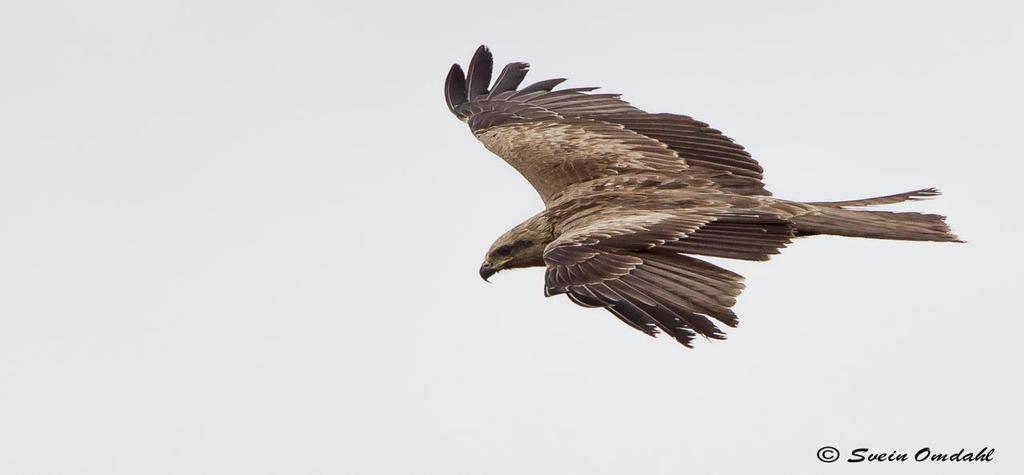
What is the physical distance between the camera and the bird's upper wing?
12.8 m

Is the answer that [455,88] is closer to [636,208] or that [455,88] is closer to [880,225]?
[636,208]

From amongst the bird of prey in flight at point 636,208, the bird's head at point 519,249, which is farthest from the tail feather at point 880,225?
the bird's head at point 519,249

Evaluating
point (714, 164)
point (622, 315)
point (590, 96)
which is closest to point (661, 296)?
point (622, 315)

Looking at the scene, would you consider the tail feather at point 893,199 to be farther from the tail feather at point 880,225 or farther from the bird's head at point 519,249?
the bird's head at point 519,249

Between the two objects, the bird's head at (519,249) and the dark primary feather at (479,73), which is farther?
the dark primary feather at (479,73)

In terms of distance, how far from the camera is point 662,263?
1037cm

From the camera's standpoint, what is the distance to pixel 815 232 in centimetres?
1110

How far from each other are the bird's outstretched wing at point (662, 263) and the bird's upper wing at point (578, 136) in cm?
131

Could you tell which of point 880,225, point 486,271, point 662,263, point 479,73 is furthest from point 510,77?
point 662,263

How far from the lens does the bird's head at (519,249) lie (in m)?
12.1

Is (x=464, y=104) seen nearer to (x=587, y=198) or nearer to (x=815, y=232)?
(x=587, y=198)

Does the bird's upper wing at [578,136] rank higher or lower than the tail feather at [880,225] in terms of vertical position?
higher

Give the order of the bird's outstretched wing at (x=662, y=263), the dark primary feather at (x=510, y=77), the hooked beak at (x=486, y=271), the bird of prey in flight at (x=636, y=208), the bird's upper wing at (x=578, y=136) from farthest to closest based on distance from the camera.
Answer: the dark primary feather at (x=510, y=77)
the bird's upper wing at (x=578, y=136)
the hooked beak at (x=486, y=271)
the bird of prey in flight at (x=636, y=208)
the bird's outstretched wing at (x=662, y=263)

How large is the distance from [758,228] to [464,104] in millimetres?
4647
